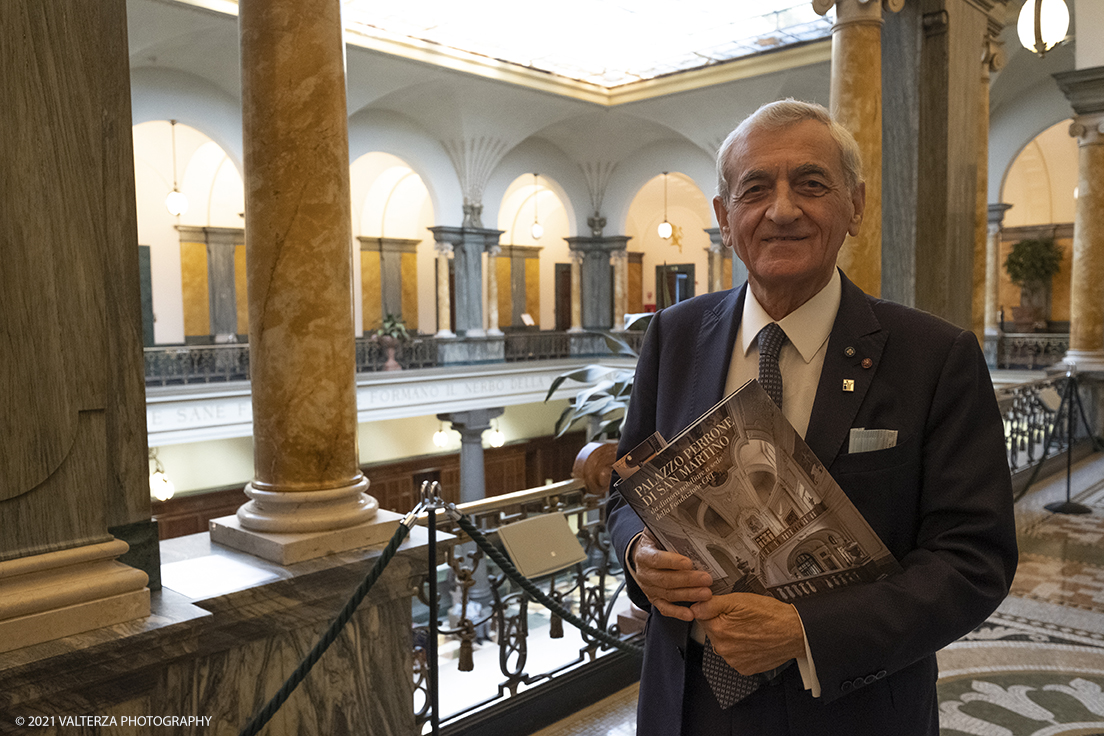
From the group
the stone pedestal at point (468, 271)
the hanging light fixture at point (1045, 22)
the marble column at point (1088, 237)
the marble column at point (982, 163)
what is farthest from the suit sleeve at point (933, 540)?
the stone pedestal at point (468, 271)

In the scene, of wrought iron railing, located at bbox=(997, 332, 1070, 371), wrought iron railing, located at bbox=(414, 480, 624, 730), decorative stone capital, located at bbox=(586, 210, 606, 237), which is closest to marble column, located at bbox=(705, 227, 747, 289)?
decorative stone capital, located at bbox=(586, 210, 606, 237)

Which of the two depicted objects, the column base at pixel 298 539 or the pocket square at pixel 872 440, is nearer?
the pocket square at pixel 872 440

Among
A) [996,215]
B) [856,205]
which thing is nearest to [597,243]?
[996,215]

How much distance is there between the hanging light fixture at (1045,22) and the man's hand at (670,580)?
5.70 metres

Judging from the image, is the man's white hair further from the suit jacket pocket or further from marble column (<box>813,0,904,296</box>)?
marble column (<box>813,0,904,296</box>)

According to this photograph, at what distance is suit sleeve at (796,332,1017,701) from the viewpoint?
135 centimetres

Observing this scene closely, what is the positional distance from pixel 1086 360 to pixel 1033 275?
9723 mm

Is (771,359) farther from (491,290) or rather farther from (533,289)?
(533,289)

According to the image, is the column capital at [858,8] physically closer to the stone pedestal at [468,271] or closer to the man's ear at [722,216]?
the man's ear at [722,216]

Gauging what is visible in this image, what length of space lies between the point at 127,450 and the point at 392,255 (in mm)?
19272

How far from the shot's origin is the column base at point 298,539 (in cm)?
299

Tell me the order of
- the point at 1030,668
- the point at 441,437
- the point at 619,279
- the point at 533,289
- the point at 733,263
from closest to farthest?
the point at 1030,668 → the point at 441,437 → the point at 733,263 → the point at 619,279 → the point at 533,289

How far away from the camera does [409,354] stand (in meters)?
16.4
